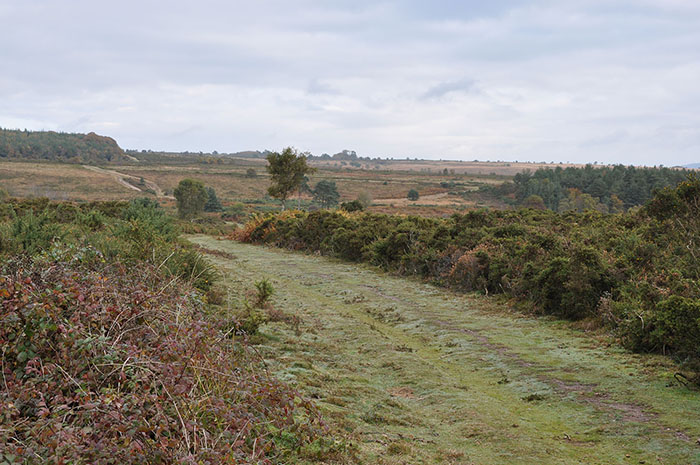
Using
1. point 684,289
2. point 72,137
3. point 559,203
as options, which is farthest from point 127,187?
point 72,137

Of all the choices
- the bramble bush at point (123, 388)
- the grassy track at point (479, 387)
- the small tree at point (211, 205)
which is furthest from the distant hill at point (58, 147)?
the bramble bush at point (123, 388)

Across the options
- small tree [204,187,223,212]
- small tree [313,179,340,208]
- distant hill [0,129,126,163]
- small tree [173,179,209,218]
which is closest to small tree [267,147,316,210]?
small tree [173,179,209,218]

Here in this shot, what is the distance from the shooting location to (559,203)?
68.9 metres

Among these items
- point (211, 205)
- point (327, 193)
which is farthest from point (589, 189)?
point (211, 205)

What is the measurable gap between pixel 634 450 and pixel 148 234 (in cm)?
961

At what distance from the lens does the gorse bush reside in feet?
25.8

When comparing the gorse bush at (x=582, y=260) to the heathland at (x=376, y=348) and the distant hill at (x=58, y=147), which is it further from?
the distant hill at (x=58, y=147)

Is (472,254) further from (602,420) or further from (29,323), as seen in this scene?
(29,323)

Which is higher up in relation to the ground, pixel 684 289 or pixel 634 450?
pixel 684 289

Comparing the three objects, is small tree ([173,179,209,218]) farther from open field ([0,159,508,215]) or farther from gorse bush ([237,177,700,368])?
gorse bush ([237,177,700,368])

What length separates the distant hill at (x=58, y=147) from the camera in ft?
481

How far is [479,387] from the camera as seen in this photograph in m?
6.77

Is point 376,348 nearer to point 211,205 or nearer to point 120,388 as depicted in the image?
point 120,388

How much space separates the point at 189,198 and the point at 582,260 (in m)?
49.6
